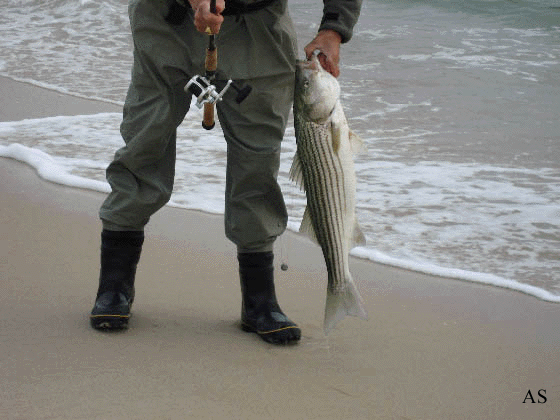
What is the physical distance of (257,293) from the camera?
13.4 feet

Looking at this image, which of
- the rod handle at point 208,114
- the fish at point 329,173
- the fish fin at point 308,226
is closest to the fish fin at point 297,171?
the fish at point 329,173

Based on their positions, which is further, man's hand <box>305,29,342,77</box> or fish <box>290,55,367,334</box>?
man's hand <box>305,29,342,77</box>

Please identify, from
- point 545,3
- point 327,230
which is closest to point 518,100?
point 327,230

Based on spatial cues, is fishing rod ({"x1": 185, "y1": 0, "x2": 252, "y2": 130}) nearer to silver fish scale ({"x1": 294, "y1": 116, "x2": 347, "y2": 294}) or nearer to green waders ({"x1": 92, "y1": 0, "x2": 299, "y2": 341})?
green waders ({"x1": 92, "y1": 0, "x2": 299, "y2": 341})

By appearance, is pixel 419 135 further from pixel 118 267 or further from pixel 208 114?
pixel 208 114

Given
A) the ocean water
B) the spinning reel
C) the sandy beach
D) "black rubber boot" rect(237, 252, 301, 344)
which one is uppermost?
the spinning reel

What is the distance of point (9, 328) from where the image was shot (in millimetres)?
3885

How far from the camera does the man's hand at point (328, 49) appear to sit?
3.78 meters

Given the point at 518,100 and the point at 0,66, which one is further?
the point at 0,66

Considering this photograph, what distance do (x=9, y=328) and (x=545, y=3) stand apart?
14.2 meters

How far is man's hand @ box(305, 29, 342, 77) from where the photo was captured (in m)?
3.78

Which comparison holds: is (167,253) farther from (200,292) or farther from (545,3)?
(545,3)

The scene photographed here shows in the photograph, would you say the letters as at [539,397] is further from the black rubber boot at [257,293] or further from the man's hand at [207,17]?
the man's hand at [207,17]

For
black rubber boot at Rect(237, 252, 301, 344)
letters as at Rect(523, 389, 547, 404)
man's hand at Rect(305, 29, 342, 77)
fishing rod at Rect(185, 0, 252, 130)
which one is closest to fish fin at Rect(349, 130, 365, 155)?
man's hand at Rect(305, 29, 342, 77)
